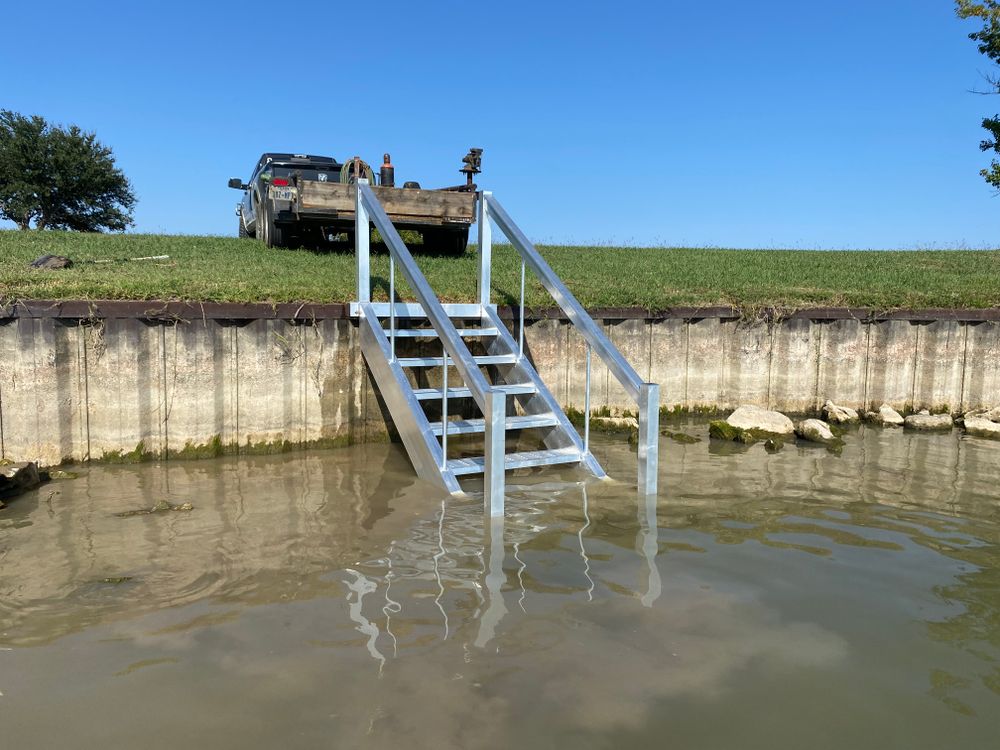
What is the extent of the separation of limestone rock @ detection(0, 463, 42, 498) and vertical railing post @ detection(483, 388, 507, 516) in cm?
366

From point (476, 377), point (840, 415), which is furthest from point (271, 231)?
point (840, 415)

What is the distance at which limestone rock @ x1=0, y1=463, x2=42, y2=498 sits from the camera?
5711 mm

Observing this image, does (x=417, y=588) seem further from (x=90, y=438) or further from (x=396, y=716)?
(x=90, y=438)

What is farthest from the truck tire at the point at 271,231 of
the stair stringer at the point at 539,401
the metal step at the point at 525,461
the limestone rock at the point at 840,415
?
the limestone rock at the point at 840,415

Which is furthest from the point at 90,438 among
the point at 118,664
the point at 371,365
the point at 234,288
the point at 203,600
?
the point at 118,664

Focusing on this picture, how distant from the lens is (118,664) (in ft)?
10.3

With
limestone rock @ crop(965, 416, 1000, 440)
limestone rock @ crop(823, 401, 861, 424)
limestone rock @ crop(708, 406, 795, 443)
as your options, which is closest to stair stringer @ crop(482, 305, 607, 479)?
limestone rock @ crop(708, 406, 795, 443)

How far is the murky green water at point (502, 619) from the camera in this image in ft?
9.00

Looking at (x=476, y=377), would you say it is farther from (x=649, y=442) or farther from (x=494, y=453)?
(x=649, y=442)

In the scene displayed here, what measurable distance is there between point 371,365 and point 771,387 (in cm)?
539

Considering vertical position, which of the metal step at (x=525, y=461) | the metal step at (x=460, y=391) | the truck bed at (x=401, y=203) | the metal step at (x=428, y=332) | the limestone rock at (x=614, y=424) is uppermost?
the truck bed at (x=401, y=203)

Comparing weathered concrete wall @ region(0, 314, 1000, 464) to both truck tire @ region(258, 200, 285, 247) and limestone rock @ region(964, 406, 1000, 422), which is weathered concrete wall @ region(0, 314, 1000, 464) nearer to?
limestone rock @ region(964, 406, 1000, 422)

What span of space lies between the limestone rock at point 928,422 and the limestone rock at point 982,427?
0.21m

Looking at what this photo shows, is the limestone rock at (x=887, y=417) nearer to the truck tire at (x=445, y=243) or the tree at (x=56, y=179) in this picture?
the truck tire at (x=445, y=243)
